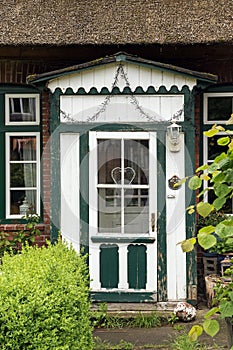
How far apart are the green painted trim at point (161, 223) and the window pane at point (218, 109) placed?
1.31m

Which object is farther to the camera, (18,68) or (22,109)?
(22,109)

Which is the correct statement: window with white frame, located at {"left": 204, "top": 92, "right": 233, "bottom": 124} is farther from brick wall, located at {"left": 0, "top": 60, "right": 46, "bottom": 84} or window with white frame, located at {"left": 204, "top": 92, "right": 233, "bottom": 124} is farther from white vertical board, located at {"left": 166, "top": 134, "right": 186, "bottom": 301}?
brick wall, located at {"left": 0, "top": 60, "right": 46, "bottom": 84}

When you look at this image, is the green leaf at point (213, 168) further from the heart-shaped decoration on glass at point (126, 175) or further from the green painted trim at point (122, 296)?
the green painted trim at point (122, 296)

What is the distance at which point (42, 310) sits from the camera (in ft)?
12.2

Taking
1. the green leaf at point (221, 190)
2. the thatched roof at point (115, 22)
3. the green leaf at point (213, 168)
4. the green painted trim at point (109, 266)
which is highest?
the thatched roof at point (115, 22)

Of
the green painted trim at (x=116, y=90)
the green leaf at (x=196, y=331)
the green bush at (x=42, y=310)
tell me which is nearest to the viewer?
the green leaf at (x=196, y=331)

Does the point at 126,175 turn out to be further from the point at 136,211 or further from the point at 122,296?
the point at 122,296

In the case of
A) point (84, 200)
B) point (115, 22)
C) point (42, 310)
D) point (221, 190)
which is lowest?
point (42, 310)

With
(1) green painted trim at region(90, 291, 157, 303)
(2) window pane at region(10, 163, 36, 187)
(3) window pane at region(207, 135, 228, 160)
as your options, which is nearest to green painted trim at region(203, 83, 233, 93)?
(3) window pane at region(207, 135, 228, 160)

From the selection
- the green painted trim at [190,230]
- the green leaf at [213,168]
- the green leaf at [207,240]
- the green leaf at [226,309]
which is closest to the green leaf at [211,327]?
the green leaf at [226,309]

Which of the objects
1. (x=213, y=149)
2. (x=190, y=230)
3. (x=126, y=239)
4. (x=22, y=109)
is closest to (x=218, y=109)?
(x=213, y=149)

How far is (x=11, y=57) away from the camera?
7.94 metres

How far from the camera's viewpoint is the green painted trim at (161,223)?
7.02 m

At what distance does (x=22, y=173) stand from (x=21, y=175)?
0.03 metres
